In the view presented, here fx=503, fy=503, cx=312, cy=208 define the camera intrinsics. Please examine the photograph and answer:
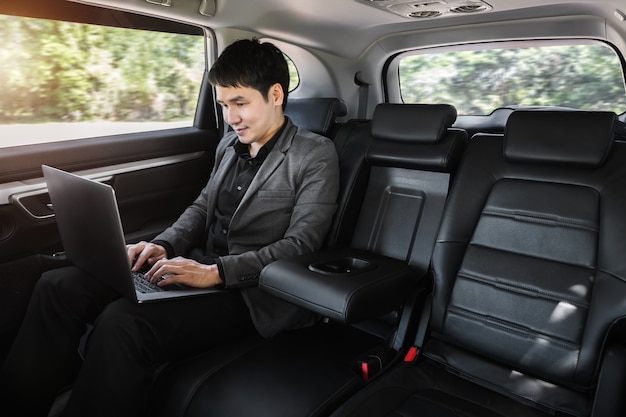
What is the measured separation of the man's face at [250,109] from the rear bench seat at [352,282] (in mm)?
399

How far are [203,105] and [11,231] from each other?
3.81ft

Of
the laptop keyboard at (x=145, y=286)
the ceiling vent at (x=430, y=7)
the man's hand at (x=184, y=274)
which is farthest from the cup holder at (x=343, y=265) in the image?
the ceiling vent at (x=430, y=7)

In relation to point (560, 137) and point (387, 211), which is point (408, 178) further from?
point (560, 137)

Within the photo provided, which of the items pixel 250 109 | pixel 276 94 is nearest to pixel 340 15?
pixel 276 94

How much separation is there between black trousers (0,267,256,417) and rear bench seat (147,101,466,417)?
0.27ft

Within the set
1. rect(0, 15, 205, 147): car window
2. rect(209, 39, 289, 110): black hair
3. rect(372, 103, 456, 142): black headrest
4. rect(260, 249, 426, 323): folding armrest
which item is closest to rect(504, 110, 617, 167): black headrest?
rect(372, 103, 456, 142): black headrest

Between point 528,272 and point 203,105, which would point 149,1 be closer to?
point 203,105

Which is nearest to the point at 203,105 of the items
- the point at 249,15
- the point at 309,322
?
the point at 249,15

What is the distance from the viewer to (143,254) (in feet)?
6.29

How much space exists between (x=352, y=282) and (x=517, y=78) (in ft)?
6.00

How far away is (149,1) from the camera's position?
2.11m

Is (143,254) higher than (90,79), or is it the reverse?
(90,79)

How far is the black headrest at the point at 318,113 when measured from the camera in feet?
7.84

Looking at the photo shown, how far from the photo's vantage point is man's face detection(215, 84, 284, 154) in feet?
6.40
